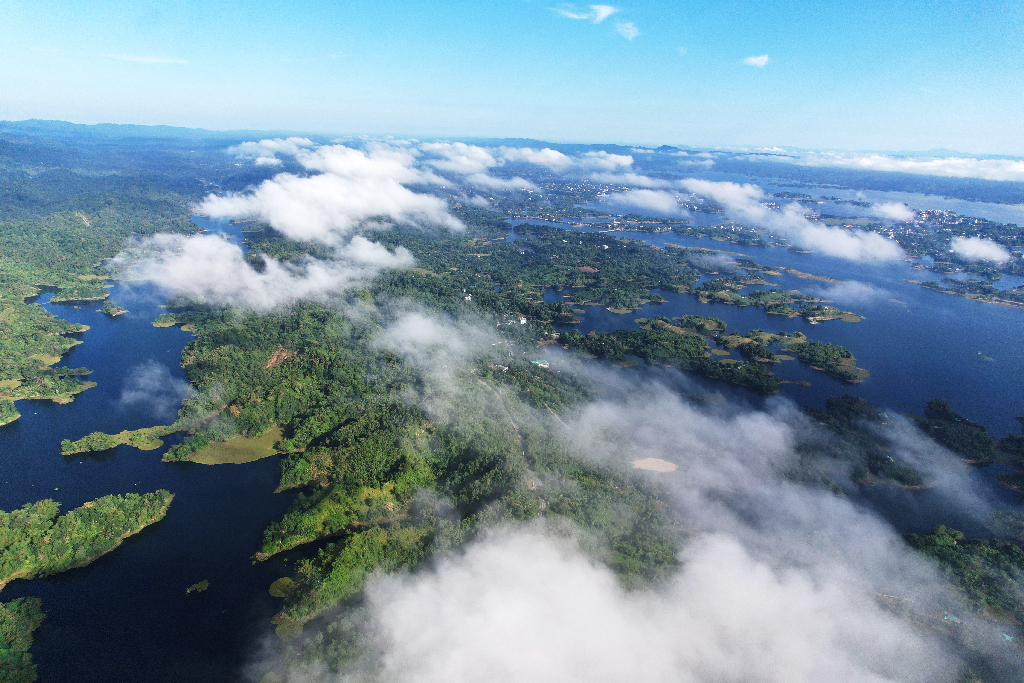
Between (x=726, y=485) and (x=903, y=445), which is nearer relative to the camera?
(x=726, y=485)

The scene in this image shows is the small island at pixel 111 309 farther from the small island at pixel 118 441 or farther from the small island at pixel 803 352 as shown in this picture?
the small island at pixel 803 352

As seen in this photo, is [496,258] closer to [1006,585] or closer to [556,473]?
[556,473]

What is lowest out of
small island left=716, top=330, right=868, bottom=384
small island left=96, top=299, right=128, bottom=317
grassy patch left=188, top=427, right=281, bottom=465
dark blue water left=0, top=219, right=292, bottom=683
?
dark blue water left=0, top=219, right=292, bottom=683

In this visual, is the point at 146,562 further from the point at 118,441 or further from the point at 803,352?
the point at 803,352

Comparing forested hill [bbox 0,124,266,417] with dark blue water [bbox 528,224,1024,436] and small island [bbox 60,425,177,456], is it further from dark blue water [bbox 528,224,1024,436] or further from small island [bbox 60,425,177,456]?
dark blue water [bbox 528,224,1024,436]

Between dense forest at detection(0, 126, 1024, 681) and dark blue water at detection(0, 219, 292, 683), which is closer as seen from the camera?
dark blue water at detection(0, 219, 292, 683)

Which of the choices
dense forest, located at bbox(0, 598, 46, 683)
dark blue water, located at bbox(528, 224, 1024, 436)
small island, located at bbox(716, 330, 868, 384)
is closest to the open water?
dark blue water, located at bbox(528, 224, 1024, 436)

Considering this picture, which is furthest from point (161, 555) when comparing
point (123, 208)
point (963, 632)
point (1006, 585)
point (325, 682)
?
point (123, 208)
